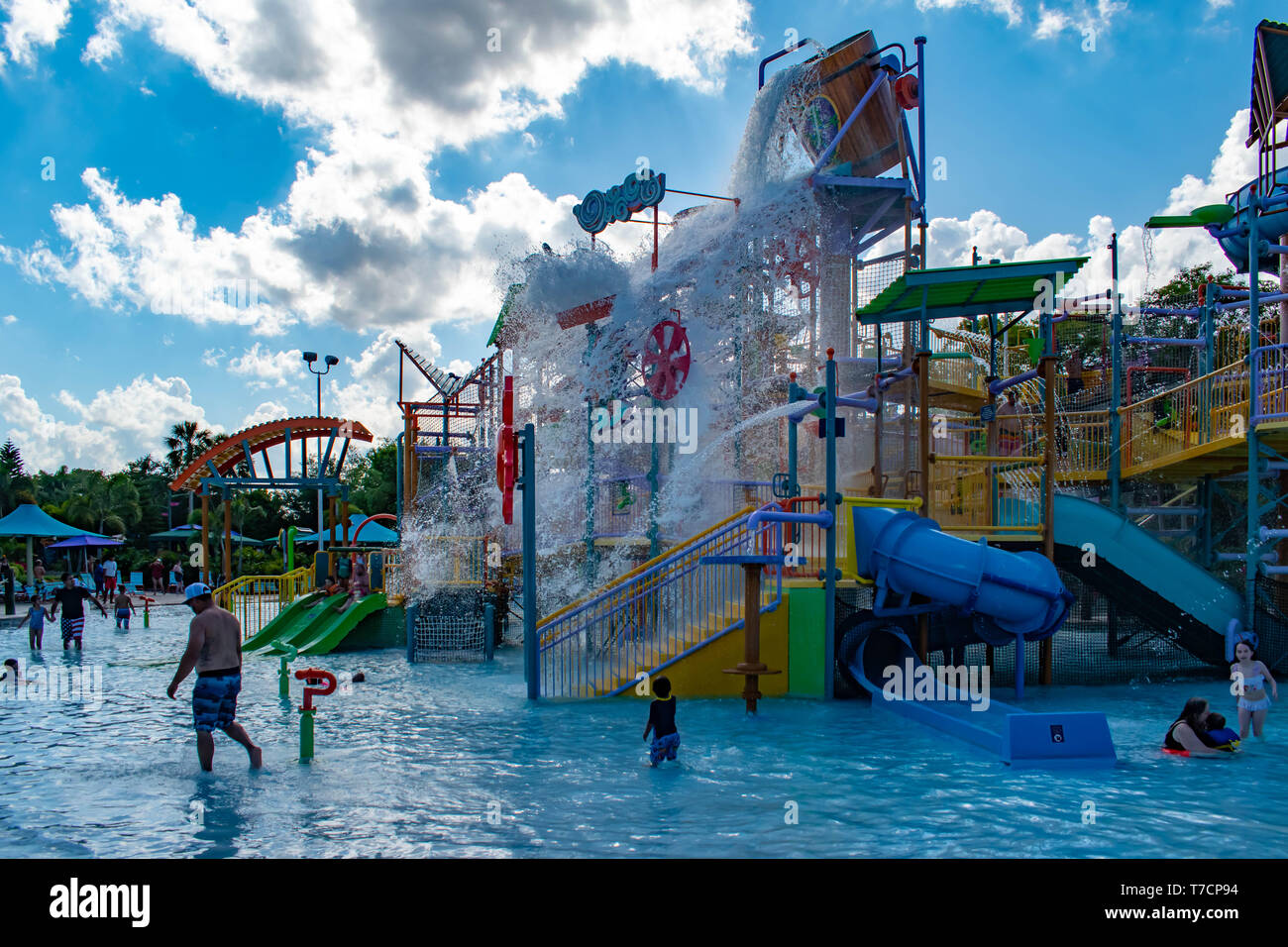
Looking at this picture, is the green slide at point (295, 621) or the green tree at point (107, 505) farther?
the green tree at point (107, 505)

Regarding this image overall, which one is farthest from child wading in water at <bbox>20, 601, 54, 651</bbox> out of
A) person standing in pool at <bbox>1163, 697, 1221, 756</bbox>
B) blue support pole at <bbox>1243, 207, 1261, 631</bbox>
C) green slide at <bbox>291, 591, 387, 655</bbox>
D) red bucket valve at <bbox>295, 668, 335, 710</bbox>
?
blue support pole at <bbox>1243, 207, 1261, 631</bbox>

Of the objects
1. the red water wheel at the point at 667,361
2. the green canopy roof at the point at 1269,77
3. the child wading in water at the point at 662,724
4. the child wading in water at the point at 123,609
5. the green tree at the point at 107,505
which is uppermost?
the green canopy roof at the point at 1269,77

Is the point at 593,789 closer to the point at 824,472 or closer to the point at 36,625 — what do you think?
the point at 824,472

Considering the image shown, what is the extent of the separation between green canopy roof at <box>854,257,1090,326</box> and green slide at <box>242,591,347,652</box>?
12.9 metres

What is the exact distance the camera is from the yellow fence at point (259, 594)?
20750 millimetres

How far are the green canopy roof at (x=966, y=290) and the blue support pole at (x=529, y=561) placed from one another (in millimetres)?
5995

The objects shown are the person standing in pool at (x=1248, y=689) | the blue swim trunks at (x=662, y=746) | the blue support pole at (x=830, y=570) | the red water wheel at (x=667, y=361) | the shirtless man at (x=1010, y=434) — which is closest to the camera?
the blue swim trunks at (x=662, y=746)

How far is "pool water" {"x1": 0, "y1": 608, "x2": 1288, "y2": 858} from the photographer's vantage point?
6438mm

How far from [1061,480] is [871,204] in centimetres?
757

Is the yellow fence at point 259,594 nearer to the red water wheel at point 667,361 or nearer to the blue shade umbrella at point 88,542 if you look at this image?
the red water wheel at point 667,361

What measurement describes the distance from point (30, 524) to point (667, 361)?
89.4ft

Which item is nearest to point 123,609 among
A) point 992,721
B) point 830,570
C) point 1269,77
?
point 830,570

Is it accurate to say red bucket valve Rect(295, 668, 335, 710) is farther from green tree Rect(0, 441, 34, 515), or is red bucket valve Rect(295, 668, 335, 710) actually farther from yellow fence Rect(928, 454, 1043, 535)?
green tree Rect(0, 441, 34, 515)

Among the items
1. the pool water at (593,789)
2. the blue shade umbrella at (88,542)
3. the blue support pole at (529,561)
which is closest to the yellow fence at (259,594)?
the pool water at (593,789)
